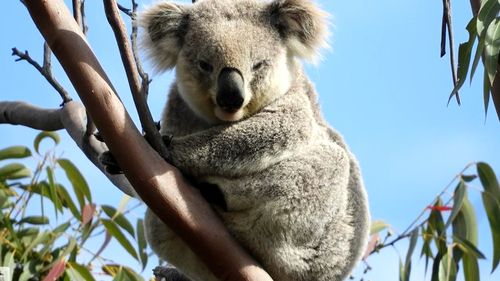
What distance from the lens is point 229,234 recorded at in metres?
2.43

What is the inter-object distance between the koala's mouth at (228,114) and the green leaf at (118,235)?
1.79 meters

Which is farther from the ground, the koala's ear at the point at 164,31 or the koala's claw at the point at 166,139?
the koala's ear at the point at 164,31

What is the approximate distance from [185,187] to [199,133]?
12.4 inches

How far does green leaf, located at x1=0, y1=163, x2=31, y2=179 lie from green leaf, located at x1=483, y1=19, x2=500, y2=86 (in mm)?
3155

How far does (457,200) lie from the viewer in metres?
3.69

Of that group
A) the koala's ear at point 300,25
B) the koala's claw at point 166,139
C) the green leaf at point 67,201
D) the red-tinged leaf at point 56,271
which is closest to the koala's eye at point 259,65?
the koala's ear at point 300,25

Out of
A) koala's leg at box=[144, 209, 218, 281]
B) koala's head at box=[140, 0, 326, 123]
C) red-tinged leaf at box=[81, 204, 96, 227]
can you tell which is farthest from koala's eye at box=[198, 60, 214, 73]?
red-tinged leaf at box=[81, 204, 96, 227]

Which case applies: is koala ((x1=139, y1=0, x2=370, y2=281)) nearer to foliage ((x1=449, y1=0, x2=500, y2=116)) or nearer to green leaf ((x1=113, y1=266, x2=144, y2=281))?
foliage ((x1=449, y1=0, x2=500, y2=116))

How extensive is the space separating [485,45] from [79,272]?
91.6 inches

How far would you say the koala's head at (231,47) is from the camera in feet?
8.71

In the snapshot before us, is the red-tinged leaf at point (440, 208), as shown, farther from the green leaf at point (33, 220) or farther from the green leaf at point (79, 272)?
the green leaf at point (33, 220)

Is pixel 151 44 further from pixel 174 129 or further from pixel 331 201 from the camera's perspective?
pixel 331 201

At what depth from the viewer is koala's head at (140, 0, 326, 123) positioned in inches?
104

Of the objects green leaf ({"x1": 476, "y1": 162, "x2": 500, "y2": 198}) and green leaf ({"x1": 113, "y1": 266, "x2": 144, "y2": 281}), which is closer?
green leaf ({"x1": 476, "y1": 162, "x2": 500, "y2": 198})
